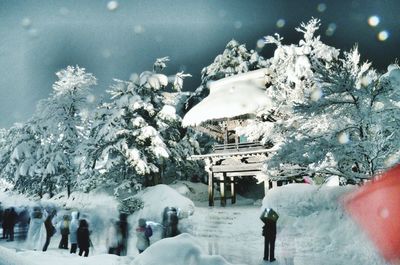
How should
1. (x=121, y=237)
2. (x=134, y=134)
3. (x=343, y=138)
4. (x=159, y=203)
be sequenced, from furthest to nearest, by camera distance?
(x=134, y=134) → (x=159, y=203) → (x=121, y=237) → (x=343, y=138)

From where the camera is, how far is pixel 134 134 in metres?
19.6

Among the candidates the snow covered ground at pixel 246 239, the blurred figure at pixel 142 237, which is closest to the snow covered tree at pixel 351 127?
the snow covered ground at pixel 246 239

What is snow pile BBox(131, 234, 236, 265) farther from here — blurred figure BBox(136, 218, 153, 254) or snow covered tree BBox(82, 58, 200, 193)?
snow covered tree BBox(82, 58, 200, 193)

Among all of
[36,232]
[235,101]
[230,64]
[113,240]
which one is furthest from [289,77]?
[230,64]

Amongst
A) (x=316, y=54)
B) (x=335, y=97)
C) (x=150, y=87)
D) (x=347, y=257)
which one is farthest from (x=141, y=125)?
(x=347, y=257)

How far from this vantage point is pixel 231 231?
1509 centimetres

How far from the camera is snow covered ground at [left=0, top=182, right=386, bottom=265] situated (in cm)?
654

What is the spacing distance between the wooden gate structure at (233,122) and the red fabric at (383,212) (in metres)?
8.76

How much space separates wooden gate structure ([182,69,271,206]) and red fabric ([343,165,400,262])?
28.8 ft

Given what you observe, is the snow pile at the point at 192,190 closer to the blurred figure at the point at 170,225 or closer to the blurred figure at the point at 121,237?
the blurred figure at the point at 170,225

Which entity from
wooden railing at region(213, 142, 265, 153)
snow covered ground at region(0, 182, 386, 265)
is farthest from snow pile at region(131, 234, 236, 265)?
wooden railing at region(213, 142, 265, 153)

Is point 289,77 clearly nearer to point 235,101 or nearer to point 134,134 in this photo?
point 235,101

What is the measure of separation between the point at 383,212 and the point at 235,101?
12.0 meters

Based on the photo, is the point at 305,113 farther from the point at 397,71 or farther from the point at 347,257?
the point at 397,71
